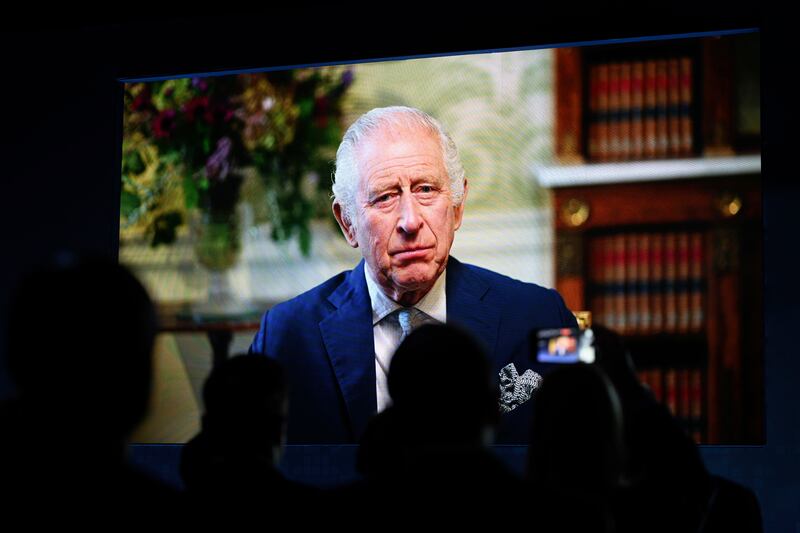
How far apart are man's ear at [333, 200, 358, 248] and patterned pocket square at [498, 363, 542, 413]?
0.82m

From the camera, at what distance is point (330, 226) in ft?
15.0

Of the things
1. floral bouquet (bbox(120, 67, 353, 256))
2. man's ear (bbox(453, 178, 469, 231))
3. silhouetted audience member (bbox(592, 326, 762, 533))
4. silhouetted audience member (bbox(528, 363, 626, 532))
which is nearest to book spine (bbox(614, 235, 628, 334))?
man's ear (bbox(453, 178, 469, 231))

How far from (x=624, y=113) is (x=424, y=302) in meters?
1.11

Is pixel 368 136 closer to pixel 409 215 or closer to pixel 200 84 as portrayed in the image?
pixel 409 215

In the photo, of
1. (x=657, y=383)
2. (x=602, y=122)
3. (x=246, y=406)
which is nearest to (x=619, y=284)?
(x=657, y=383)

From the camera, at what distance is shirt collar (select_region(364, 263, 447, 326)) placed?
4.39 meters

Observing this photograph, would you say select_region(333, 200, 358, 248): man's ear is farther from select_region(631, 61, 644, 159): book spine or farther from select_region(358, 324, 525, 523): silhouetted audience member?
select_region(358, 324, 525, 523): silhouetted audience member

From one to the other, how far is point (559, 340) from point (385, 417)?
1.33 ft

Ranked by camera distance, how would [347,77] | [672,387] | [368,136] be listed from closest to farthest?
[672,387]
[368,136]
[347,77]

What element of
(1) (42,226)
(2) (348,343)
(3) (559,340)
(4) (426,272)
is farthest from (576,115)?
(1) (42,226)

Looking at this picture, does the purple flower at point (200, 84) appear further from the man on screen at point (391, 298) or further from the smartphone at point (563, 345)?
the smartphone at point (563, 345)

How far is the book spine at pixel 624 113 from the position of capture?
4.36 m

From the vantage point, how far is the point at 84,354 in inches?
65.1

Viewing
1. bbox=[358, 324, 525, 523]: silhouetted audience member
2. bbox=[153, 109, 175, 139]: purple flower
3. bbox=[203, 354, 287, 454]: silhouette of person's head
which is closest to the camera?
bbox=[358, 324, 525, 523]: silhouetted audience member
